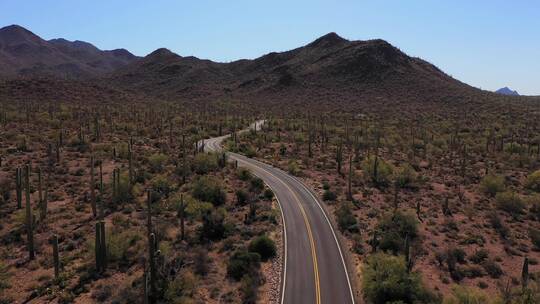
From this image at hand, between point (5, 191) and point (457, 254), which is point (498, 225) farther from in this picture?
point (5, 191)

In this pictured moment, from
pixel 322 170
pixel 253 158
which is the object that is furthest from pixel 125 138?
pixel 322 170

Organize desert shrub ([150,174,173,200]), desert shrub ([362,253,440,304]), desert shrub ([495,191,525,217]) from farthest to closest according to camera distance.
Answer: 1. desert shrub ([150,174,173,200])
2. desert shrub ([495,191,525,217])
3. desert shrub ([362,253,440,304])

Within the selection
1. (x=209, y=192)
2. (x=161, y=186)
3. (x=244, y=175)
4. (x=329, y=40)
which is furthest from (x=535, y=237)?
(x=329, y=40)

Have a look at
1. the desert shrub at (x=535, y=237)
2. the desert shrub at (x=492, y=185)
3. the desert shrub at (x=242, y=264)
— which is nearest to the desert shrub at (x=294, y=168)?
the desert shrub at (x=492, y=185)

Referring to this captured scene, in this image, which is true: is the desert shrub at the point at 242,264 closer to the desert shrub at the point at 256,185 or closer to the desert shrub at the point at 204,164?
the desert shrub at the point at 256,185

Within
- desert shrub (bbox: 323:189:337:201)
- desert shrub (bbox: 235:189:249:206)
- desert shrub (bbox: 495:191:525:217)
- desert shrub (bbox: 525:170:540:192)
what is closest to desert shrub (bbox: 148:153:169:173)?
desert shrub (bbox: 235:189:249:206)

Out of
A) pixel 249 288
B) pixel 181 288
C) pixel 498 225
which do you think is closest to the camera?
pixel 181 288

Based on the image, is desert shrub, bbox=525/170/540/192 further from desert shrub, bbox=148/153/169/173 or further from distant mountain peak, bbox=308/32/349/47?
distant mountain peak, bbox=308/32/349/47
